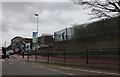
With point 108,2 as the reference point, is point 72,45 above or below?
below

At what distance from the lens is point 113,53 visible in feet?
84.7

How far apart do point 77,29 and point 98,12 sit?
7.88m


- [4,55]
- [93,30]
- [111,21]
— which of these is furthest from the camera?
[4,55]

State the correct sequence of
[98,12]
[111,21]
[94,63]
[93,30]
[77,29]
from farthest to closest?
[77,29], [93,30], [98,12], [111,21], [94,63]

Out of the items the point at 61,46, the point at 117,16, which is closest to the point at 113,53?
the point at 117,16

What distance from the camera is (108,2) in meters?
31.9

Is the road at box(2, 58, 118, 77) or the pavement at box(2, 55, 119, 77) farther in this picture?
the road at box(2, 58, 118, 77)

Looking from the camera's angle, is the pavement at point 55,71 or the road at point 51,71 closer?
the pavement at point 55,71

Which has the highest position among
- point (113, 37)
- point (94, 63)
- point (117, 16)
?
point (117, 16)

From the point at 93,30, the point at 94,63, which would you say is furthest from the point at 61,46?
the point at 94,63

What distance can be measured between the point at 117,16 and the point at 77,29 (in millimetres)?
11005

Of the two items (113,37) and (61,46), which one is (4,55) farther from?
(113,37)

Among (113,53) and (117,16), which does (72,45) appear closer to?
(117,16)

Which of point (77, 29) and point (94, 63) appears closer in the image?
point (94, 63)
